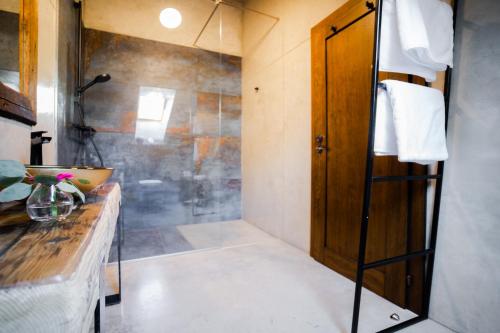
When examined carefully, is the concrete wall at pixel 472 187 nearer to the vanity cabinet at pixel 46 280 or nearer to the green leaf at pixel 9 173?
the vanity cabinet at pixel 46 280

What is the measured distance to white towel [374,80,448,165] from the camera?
1113 millimetres

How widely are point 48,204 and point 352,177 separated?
1696 millimetres

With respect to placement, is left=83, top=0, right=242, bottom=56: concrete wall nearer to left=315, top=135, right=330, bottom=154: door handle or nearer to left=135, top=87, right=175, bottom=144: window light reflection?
left=135, top=87, right=175, bottom=144: window light reflection

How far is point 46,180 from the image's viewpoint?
585 mm

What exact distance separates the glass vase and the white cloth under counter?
1.27m

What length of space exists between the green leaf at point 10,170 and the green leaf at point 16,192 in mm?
25

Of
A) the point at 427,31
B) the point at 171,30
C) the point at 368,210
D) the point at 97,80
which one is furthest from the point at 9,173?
the point at 171,30

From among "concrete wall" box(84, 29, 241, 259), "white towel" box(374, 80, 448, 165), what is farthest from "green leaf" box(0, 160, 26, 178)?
"concrete wall" box(84, 29, 241, 259)

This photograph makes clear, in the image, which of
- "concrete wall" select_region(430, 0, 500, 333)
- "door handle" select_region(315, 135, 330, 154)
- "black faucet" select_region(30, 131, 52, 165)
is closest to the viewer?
"concrete wall" select_region(430, 0, 500, 333)

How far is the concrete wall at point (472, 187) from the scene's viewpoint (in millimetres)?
1150

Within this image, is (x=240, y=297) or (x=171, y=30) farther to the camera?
(x=171, y=30)

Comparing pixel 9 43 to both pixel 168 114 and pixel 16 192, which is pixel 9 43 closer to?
pixel 16 192

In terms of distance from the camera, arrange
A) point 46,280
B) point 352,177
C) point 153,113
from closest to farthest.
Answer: point 46,280 < point 352,177 < point 153,113

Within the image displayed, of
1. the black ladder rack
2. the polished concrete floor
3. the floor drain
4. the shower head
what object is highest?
the shower head
